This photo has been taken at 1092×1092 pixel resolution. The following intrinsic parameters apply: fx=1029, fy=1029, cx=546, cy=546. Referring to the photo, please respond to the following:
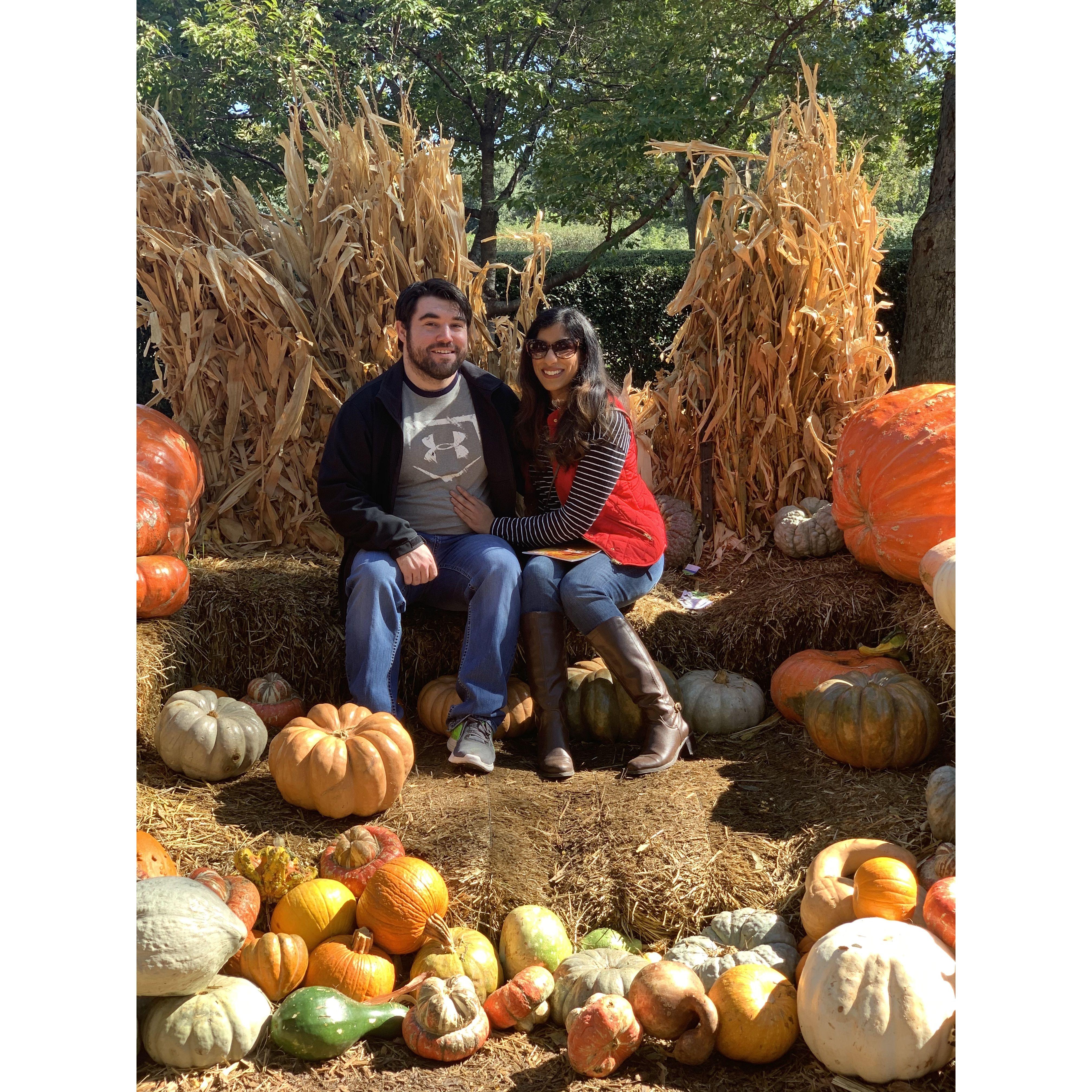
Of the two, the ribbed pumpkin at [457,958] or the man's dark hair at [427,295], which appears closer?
the ribbed pumpkin at [457,958]

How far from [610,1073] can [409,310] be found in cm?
271

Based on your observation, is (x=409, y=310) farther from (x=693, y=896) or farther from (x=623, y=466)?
(x=693, y=896)

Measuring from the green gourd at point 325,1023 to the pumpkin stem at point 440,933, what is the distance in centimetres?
22

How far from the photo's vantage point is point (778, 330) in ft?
16.1

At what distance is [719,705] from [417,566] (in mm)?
1305

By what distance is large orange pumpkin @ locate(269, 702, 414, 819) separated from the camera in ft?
10.4

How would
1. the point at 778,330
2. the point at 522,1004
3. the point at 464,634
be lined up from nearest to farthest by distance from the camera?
1. the point at 522,1004
2. the point at 464,634
3. the point at 778,330

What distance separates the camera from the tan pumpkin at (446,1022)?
Answer: 236cm

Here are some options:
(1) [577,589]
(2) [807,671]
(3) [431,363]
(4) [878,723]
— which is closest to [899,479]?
(2) [807,671]

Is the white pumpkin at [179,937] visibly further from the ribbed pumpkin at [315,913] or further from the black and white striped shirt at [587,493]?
the black and white striped shirt at [587,493]

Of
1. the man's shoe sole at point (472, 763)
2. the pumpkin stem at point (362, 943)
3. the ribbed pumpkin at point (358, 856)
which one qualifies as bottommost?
the pumpkin stem at point (362, 943)

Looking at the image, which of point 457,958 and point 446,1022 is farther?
point 457,958

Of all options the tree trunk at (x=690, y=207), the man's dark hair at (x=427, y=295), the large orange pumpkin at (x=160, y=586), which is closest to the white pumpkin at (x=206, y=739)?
the large orange pumpkin at (x=160, y=586)

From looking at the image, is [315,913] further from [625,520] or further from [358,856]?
[625,520]
